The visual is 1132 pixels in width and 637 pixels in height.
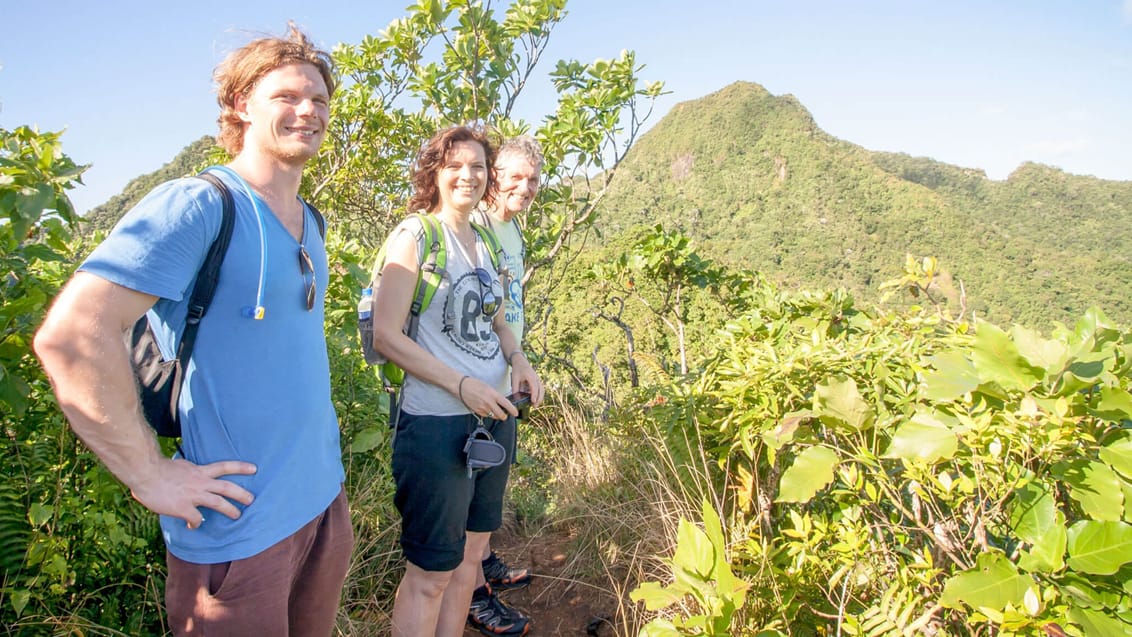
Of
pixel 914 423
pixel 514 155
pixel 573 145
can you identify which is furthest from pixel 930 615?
pixel 573 145

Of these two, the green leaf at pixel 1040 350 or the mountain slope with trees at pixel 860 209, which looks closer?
the green leaf at pixel 1040 350

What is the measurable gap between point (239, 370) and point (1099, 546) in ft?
5.24

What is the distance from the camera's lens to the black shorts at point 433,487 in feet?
5.48

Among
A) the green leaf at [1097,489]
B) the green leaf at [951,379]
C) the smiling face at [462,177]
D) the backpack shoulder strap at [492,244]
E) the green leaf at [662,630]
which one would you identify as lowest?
the green leaf at [662,630]

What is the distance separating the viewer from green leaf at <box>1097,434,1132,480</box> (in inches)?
43.7

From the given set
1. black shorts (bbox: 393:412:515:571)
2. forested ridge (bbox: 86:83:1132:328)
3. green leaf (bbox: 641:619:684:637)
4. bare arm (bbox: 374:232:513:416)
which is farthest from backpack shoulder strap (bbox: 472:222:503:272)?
forested ridge (bbox: 86:83:1132:328)

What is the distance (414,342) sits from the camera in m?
1.69

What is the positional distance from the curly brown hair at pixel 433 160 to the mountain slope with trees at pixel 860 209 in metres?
25.3

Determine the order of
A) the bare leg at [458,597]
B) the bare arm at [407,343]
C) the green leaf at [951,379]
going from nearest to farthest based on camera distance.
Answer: the green leaf at [951,379]
the bare arm at [407,343]
the bare leg at [458,597]

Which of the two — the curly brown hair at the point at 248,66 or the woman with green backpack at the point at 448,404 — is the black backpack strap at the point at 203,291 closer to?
the curly brown hair at the point at 248,66

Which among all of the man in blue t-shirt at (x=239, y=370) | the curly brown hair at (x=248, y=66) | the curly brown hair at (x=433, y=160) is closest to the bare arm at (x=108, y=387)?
the man in blue t-shirt at (x=239, y=370)

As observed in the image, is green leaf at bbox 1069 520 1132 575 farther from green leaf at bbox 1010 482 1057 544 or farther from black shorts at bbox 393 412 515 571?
black shorts at bbox 393 412 515 571

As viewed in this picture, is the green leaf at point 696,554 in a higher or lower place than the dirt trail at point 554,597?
higher

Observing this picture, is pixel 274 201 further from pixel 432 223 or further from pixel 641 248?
pixel 641 248
